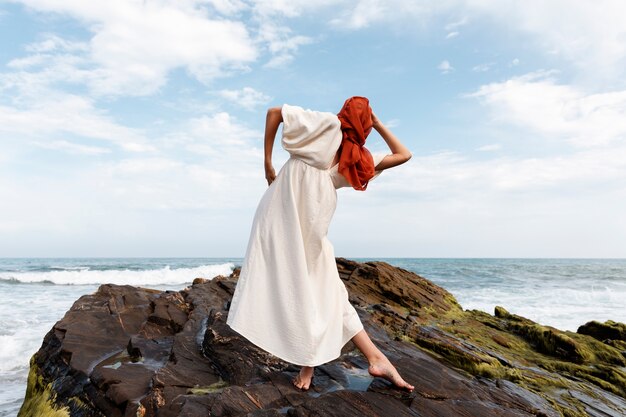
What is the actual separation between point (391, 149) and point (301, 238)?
46.2 inches

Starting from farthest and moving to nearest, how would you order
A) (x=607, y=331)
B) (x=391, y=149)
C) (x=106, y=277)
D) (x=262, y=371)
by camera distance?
(x=106, y=277) < (x=607, y=331) < (x=262, y=371) < (x=391, y=149)

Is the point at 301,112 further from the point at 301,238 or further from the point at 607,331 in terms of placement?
the point at 607,331

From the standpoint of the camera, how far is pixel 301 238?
3646 mm

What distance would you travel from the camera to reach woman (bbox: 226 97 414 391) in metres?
3.61

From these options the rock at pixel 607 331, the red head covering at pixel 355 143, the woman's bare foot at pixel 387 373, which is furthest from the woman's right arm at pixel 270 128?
the rock at pixel 607 331

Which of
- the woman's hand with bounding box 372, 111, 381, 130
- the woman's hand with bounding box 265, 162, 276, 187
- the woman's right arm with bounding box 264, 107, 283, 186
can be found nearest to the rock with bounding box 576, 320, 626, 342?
the woman's hand with bounding box 372, 111, 381, 130

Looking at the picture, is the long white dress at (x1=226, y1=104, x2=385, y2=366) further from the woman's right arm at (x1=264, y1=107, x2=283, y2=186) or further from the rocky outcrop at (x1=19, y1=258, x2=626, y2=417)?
the rocky outcrop at (x1=19, y1=258, x2=626, y2=417)

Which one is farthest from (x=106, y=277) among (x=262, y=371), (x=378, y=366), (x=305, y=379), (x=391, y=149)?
(x=391, y=149)

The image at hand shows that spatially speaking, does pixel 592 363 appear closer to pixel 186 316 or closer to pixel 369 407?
pixel 369 407

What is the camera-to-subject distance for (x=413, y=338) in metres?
6.41

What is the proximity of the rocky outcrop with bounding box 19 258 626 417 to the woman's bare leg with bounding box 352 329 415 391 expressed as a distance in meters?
0.09

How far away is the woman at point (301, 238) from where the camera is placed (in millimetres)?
3613

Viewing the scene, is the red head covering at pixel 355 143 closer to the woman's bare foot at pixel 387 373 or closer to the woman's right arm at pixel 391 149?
the woman's right arm at pixel 391 149

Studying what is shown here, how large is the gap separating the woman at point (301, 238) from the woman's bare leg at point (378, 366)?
26cm
